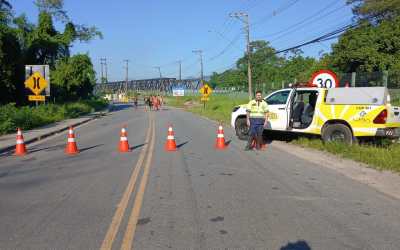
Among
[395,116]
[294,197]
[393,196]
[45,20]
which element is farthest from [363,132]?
[45,20]

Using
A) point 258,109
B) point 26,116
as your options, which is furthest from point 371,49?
point 258,109

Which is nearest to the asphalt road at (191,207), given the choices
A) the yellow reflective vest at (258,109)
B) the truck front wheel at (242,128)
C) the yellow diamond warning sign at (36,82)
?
the yellow reflective vest at (258,109)

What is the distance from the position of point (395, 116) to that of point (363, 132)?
97 centimetres

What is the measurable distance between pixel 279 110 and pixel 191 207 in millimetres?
8421

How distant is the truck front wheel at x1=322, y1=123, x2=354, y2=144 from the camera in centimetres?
1269

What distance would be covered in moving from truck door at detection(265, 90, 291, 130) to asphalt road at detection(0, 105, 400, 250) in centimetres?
318

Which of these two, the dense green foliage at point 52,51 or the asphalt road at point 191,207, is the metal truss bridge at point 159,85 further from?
the asphalt road at point 191,207

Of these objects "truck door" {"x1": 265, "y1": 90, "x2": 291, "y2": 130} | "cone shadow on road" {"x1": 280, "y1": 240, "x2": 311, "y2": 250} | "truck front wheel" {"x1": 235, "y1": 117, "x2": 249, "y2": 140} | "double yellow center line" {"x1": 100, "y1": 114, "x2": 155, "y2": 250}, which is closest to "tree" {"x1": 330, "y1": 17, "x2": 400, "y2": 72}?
"truck front wheel" {"x1": 235, "y1": 117, "x2": 249, "y2": 140}

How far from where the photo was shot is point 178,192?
7609mm

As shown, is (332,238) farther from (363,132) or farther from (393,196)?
(363,132)

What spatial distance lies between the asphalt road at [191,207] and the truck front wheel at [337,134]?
2.24 metres

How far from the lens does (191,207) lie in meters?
6.61

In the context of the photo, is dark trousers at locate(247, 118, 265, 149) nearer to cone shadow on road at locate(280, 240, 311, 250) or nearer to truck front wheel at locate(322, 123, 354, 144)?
truck front wheel at locate(322, 123, 354, 144)

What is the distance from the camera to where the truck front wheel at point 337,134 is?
500 inches
